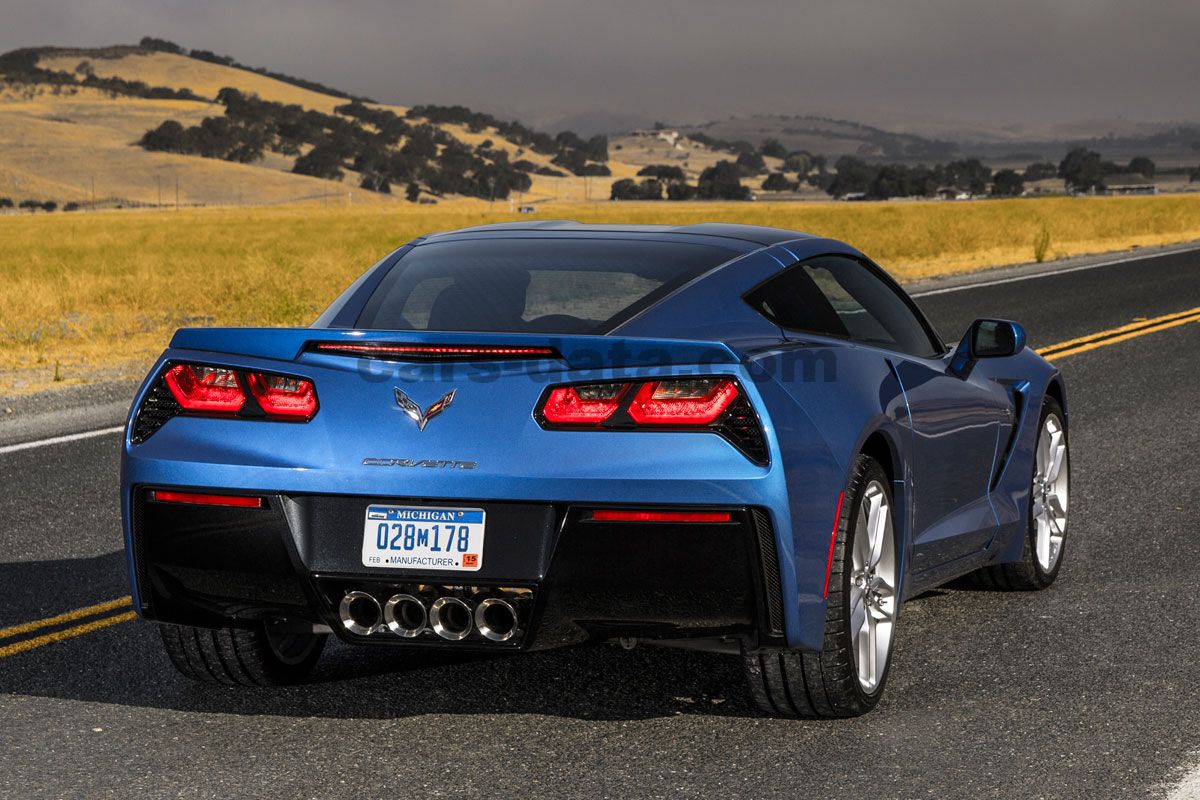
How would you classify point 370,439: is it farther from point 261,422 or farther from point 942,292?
point 942,292

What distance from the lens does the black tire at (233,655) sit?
4.76 meters

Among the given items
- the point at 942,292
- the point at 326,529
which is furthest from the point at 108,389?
the point at 942,292

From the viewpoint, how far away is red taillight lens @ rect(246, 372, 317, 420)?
4184mm

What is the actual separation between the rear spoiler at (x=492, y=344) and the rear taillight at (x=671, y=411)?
6 centimetres

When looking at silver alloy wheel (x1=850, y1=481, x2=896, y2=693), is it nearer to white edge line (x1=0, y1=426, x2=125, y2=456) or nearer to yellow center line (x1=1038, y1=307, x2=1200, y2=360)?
white edge line (x1=0, y1=426, x2=125, y2=456)

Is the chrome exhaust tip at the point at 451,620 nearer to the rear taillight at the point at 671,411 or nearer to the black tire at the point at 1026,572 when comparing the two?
the rear taillight at the point at 671,411

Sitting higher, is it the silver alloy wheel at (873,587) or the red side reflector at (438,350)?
the red side reflector at (438,350)

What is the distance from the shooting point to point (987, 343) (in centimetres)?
556

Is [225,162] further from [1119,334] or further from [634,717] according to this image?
[634,717]

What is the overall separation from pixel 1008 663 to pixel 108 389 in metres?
9.26

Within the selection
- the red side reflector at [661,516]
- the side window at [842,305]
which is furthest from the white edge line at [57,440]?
the red side reflector at [661,516]

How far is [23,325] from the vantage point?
18.0m

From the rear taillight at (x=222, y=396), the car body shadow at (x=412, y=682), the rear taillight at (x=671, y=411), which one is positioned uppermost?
the rear taillight at (x=671, y=411)

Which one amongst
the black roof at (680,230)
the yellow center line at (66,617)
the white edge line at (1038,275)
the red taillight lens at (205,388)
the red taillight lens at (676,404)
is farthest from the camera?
the white edge line at (1038,275)
